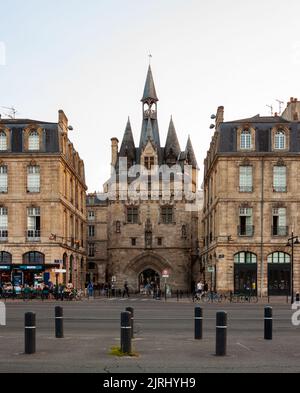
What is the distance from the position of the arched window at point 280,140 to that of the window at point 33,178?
19468 mm

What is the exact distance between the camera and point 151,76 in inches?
3391

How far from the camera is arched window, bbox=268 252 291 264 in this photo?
50750 millimetres

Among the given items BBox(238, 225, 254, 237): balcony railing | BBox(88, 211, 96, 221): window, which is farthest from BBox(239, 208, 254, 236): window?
BBox(88, 211, 96, 221): window

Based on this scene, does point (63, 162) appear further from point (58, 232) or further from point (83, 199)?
point (83, 199)

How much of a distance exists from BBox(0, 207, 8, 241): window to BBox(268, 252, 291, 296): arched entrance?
21349mm

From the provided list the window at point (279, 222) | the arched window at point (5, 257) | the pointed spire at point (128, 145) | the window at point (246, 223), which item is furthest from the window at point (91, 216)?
the window at point (279, 222)

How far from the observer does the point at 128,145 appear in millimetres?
83250

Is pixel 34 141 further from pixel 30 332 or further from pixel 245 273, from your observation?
pixel 30 332

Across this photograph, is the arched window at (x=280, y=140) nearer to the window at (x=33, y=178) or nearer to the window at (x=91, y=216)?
the window at (x=33, y=178)

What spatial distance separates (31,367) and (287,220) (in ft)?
134

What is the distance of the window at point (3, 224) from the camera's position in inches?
2028

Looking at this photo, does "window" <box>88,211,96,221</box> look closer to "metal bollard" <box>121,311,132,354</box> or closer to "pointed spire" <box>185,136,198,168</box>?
"pointed spire" <box>185,136,198,168</box>

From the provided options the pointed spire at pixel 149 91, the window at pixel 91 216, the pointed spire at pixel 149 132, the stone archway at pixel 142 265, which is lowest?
the stone archway at pixel 142 265

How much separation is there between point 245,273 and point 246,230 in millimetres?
3427
